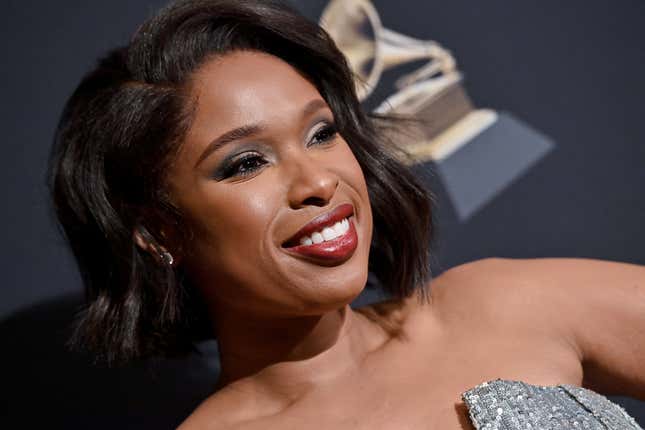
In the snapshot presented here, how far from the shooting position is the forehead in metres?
1.03

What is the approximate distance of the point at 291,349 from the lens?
3.74ft

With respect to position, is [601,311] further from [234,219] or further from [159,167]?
[159,167]

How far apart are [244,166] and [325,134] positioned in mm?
132

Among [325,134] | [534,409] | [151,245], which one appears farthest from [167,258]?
[534,409]

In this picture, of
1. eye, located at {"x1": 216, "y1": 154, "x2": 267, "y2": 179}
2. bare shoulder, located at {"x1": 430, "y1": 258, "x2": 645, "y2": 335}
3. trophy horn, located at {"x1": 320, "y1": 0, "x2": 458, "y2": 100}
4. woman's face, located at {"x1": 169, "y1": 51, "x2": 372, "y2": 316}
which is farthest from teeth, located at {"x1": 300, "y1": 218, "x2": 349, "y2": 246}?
trophy horn, located at {"x1": 320, "y1": 0, "x2": 458, "y2": 100}

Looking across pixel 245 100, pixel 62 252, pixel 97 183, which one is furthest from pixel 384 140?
pixel 62 252

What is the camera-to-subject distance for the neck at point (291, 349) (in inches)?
44.6

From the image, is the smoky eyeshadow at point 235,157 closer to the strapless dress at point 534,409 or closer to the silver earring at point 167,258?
the silver earring at point 167,258

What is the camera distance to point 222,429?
1.12 meters

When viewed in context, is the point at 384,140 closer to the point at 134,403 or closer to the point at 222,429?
the point at 222,429

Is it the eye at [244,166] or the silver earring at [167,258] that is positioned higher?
the eye at [244,166]

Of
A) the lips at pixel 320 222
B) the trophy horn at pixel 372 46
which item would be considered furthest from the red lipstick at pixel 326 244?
the trophy horn at pixel 372 46

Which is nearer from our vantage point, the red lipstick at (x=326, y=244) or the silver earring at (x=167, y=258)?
the red lipstick at (x=326, y=244)

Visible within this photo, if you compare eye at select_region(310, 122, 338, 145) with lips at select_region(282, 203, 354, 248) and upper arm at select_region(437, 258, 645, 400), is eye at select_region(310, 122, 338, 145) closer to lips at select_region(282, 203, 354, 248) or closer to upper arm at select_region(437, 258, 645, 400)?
lips at select_region(282, 203, 354, 248)
